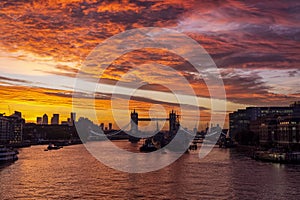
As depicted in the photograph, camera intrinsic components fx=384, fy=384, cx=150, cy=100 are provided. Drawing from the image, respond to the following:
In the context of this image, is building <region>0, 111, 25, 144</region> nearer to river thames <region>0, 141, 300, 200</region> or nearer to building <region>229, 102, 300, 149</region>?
building <region>229, 102, 300, 149</region>

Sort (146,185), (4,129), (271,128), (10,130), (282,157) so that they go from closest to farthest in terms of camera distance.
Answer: (146,185) < (282,157) < (271,128) < (4,129) < (10,130)

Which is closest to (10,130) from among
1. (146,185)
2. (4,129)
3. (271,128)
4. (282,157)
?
(4,129)

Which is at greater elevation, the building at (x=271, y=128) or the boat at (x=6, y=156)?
the building at (x=271, y=128)

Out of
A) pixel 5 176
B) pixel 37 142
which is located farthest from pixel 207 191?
pixel 37 142

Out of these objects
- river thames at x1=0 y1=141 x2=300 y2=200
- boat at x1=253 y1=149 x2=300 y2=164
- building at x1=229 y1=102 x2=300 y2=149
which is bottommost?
river thames at x1=0 y1=141 x2=300 y2=200

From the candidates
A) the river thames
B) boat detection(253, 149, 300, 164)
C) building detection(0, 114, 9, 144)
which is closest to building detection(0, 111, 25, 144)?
building detection(0, 114, 9, 144)

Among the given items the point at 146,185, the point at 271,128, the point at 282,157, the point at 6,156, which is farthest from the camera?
the point at 271,128

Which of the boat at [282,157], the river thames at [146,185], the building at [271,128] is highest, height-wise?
the building at [271,128]

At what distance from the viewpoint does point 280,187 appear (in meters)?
36.6

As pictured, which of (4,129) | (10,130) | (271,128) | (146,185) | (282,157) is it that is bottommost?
(146,185)

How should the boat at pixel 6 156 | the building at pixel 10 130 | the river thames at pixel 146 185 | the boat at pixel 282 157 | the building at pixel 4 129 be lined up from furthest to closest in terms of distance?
1. the building at pixel 10 130
2. the building at pixel 4 129
3. the boat at pixel 282 157
4. the boat at pixel 6 156
5. the river thames at pixel 146 185

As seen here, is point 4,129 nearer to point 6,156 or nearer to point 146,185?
point 6,156

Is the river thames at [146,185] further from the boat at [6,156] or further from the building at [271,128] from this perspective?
the building at [271,128]

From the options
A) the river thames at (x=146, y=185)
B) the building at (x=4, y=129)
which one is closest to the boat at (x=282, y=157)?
the river thames at (x=146, y=185)
